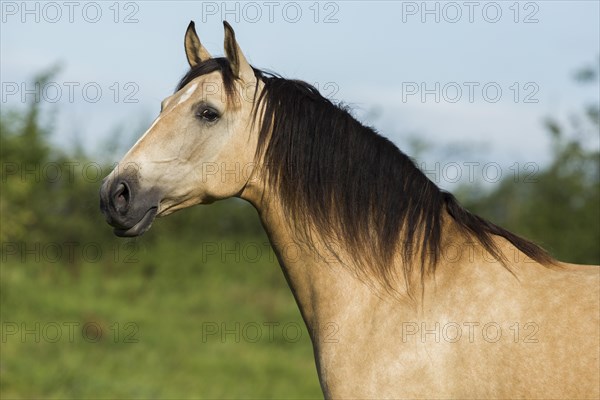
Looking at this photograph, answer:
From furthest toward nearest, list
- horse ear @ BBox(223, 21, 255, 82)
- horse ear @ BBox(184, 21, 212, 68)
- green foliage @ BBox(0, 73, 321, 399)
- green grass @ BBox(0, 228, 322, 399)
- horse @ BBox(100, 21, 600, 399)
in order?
green foliage @ BBox(0, 73, 321, 399) → green grass @ BBox(0, 228, 322, 399) → horse ear @ BBox(184, 21, 212, 68) → horse ear @ BBox(223, 21, 255, 82) → horse @ BBox(100, 21, 600, 399)

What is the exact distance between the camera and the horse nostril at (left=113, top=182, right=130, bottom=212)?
3.82 meters

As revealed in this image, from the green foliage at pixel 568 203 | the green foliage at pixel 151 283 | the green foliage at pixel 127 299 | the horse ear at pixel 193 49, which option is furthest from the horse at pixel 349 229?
the green foliage at pixel 568 203

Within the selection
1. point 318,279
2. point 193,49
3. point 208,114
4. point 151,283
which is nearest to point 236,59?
point 208,114

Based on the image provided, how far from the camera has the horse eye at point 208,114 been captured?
3977 mm

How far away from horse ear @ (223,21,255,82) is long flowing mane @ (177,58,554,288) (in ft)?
0.17

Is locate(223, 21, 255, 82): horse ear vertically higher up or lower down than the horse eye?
higher up

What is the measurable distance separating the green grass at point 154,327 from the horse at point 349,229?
23.3 feet

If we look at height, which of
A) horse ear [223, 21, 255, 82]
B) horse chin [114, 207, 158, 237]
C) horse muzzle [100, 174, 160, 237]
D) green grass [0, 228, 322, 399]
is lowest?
green grass [0, 228, 322, 399]

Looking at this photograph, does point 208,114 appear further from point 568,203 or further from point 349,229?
point 568,203

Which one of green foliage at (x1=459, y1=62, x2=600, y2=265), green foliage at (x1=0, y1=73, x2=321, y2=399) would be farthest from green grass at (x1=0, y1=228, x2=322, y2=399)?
green foliage at (x1=459, y1=62, x2=600, y2=265)

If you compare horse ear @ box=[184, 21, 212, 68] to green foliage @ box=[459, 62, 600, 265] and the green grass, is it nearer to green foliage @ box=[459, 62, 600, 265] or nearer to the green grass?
the green grass

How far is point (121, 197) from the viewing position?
12.7ft

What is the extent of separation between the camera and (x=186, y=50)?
450cm

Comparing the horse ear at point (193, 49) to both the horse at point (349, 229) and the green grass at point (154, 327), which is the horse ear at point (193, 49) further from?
the green grass at point (154, 327)
